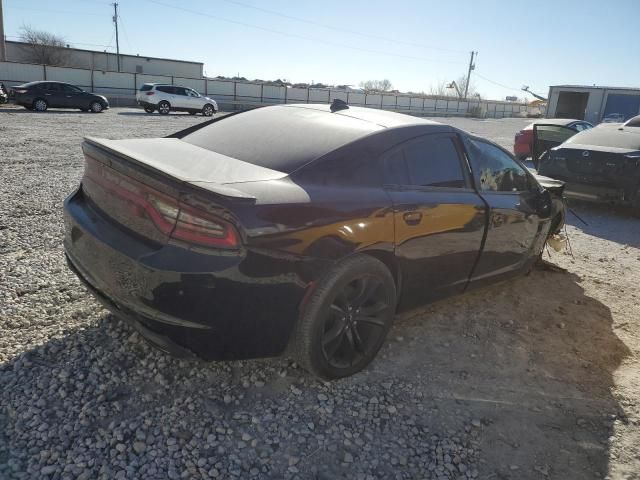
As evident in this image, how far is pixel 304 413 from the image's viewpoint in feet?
8.63

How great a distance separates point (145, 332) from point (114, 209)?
0.70 meters

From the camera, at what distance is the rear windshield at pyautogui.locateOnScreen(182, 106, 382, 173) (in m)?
2.87

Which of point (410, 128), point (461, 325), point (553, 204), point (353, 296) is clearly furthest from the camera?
point (553, 204)

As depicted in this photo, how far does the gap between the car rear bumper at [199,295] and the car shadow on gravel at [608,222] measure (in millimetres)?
4985

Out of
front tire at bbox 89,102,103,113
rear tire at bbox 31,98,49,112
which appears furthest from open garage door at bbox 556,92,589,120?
rear tire at bbox 31,98,49,112

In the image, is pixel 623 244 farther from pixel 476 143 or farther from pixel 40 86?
pixel 40 86

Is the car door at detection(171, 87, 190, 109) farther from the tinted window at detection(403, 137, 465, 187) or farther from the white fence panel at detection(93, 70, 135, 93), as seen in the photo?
the tinted window at detection(403, 137, 465, 187)

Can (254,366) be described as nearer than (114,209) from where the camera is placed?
No

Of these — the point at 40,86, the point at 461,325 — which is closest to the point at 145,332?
the point at 461,325

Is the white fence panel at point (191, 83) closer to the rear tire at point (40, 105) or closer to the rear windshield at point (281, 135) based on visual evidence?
the rear tire at point (40, 105)

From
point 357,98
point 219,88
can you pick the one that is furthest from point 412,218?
point 357,98

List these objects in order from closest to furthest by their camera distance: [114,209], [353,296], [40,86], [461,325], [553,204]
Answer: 1. [114,209]
2. [353,296]
3. [461,325]
4. [553,204]
5. [40,86]

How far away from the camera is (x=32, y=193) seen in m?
6.40

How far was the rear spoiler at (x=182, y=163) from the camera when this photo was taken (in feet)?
7.66
